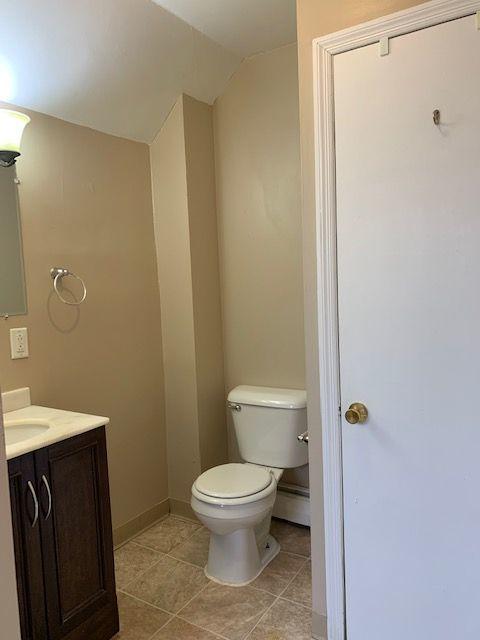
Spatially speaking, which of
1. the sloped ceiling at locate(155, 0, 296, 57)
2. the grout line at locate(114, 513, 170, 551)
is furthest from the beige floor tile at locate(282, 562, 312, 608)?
the sloped ceiling at locate(155, 0, 296, 57)

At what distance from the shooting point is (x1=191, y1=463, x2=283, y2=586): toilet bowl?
204cm

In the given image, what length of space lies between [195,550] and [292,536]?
1.71ft

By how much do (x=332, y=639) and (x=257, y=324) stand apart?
1501 millimetres

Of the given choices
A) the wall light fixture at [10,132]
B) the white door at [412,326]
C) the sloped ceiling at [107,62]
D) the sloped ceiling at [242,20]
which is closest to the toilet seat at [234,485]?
the white door at [412,326]

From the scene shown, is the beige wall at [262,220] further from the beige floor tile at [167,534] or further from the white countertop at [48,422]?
the white countertop at [48,422]

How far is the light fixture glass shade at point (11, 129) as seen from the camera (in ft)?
5.88

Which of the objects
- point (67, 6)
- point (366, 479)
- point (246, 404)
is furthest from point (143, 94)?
point (366, 479)

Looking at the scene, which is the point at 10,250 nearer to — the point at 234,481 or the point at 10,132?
the point at 10,132

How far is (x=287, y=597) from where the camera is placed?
2.05 metres

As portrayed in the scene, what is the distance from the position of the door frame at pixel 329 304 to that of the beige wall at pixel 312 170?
0.09 ft

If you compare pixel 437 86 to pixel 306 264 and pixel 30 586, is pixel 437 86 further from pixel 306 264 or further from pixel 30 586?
pixel 30 586

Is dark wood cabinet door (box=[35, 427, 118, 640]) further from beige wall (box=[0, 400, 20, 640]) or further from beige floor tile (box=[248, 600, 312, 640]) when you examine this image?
beige wall (box=[0, 400, 20, 640])

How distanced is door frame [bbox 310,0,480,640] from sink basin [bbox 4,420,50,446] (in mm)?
1046

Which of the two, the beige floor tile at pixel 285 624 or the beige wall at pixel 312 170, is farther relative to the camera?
the beige floor tile at pixel 285 624
